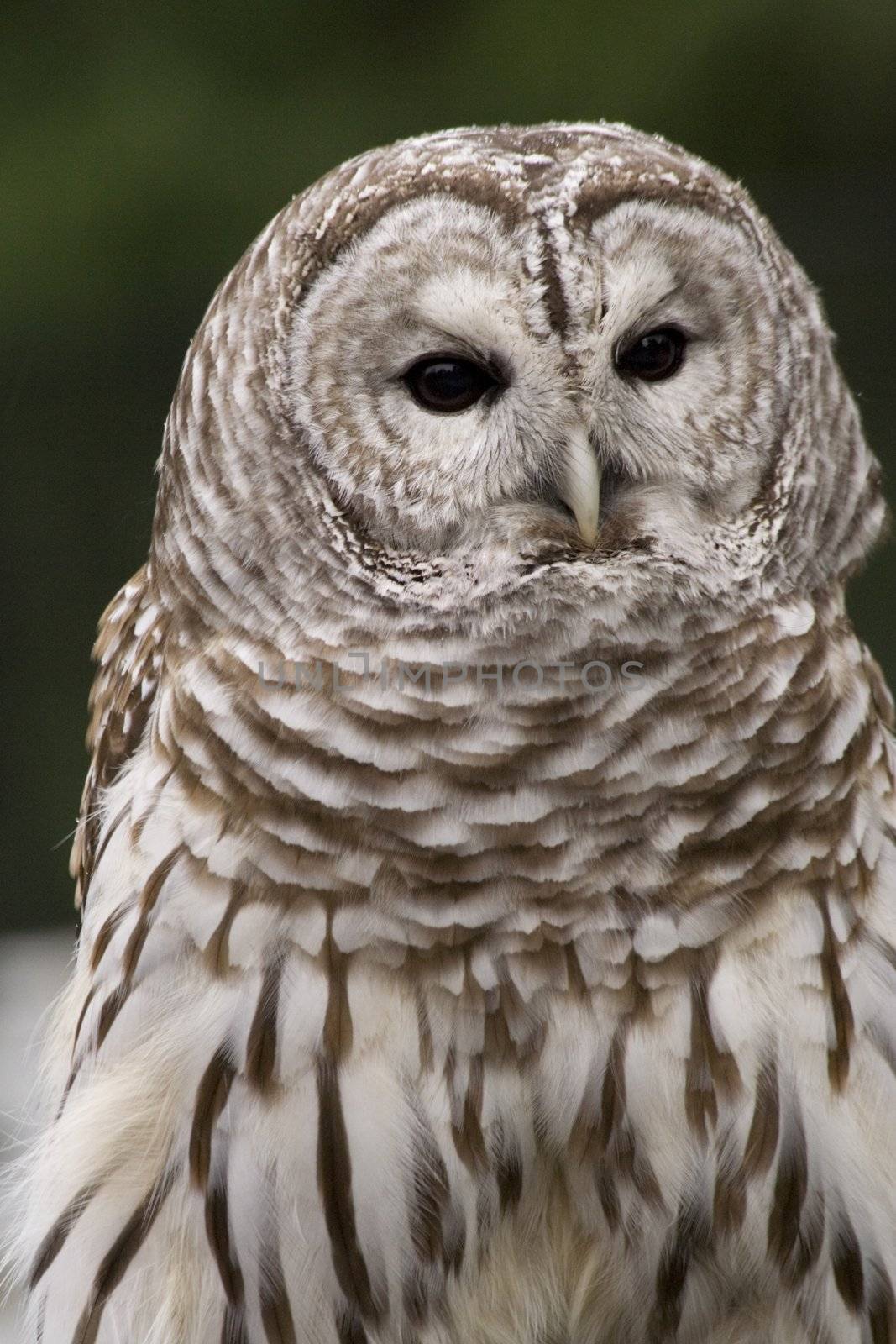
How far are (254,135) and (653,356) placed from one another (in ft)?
6.19

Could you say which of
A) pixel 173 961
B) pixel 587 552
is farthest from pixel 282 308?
pixel 173 961

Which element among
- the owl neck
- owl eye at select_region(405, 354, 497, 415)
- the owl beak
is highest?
owl eye at select_region(405, 354, 497, 415)

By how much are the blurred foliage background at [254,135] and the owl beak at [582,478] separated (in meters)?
1.85

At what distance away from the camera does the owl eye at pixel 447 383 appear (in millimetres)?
1141

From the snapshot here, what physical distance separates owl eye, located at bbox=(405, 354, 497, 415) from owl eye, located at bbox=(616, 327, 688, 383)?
0.10 metres

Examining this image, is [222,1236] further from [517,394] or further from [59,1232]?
[517,394]

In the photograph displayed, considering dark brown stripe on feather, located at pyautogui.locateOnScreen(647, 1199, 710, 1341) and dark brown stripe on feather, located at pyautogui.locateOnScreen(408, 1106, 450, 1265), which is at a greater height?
dark brown stripe on feather, located at pyautogui.locateOnScreen(408, 1106, 450, 1265)

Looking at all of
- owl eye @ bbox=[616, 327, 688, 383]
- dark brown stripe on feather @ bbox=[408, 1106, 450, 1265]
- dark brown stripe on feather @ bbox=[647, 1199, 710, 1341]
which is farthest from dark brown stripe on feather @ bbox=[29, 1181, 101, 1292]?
owl eye @ bbox=[616, 327, 688, 383]

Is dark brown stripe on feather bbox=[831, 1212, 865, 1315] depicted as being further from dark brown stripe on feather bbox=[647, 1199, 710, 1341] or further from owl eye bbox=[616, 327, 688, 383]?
owl eye bbox=[616, 327, 688, 383]

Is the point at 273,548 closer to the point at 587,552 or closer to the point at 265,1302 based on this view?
the point at 587,552

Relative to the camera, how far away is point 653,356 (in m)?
1.16

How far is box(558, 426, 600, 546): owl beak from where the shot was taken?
1115 millimetres

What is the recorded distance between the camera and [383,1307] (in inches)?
50.0

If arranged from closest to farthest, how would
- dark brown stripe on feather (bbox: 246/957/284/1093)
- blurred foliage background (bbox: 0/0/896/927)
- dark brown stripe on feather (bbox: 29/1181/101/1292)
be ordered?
dark brown stripe on feather (bbox: 246/957/284/1093), dark brown stripe on feather (bbox: 29/1181/101/1292), blurred foliage background (bbox: 0/0/896/927)
